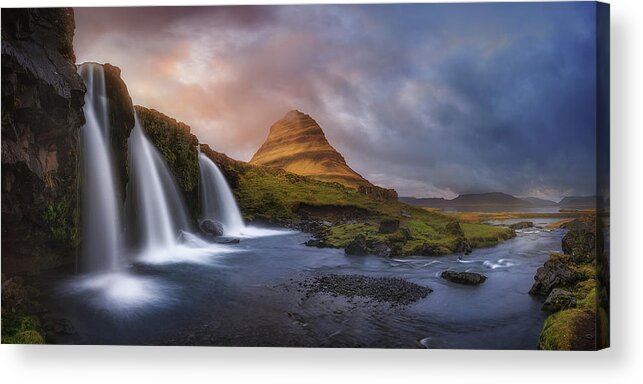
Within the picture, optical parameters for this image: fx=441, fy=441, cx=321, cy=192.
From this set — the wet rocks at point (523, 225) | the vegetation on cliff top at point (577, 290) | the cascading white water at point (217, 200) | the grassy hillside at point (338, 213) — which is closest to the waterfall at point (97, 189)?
the cascading white water at point (217, 200)

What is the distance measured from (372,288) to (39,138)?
353 centimetres

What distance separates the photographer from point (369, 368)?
13.8ft

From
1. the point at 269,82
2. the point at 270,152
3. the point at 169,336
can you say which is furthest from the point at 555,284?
the point at 169,336

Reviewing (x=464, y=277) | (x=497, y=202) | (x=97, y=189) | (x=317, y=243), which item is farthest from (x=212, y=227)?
(x=497, y=202)

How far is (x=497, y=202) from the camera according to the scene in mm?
4254

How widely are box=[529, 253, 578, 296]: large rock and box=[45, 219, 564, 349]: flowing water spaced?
6 cm

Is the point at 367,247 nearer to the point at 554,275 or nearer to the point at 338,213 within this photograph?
the point at 338,213

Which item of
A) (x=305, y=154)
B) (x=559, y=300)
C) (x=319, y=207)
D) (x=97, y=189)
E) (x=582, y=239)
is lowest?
(x=559, y=300)

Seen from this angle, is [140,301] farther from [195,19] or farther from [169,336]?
[195,19]

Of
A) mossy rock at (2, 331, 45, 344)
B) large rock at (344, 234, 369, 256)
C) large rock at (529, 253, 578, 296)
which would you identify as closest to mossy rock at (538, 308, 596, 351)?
large rock at (529, 253, 578, 296)

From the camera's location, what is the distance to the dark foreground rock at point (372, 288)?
167 inches

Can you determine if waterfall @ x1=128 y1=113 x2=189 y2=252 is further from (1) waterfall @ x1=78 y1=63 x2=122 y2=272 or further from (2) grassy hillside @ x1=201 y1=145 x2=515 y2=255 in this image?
(2) grassy hillside @ x1=201 y1=145 x2=515 y2=255

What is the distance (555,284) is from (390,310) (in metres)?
1.55

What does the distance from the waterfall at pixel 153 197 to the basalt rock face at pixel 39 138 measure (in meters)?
0.54
